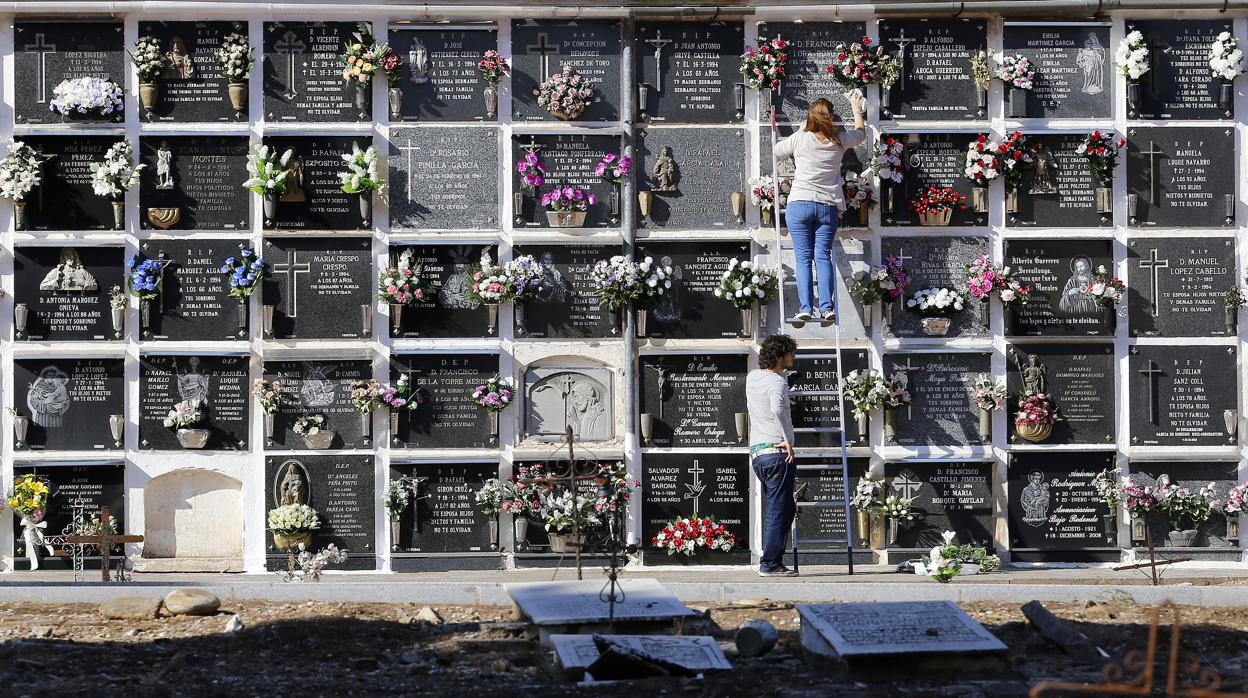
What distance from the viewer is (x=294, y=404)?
11.2m

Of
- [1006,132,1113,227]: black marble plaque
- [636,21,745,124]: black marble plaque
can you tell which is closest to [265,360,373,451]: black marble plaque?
[636,21,745,124]: black marble plaque

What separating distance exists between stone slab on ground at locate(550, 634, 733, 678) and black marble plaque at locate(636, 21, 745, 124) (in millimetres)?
5194

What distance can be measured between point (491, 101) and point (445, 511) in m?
3.18

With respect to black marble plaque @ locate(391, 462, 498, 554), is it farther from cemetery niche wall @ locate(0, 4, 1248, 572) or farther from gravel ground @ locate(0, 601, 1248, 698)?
gravel ground @ locate(0, 601, 1248, 698)

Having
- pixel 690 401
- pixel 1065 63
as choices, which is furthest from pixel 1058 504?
pixel 1065 63

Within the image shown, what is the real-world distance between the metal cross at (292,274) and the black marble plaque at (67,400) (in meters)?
1.37

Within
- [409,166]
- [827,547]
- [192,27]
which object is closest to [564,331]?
[409,166]

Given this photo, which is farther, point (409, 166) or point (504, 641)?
point (409, 166)

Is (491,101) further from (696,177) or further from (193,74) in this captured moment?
(193,74)

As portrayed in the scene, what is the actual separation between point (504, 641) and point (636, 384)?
12.2 ft

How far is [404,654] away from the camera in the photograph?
24.4ft

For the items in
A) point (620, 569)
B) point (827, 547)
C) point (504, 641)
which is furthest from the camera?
point (827, 547)

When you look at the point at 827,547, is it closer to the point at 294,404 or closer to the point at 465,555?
the point at 465,555

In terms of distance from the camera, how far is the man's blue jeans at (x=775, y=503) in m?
10.0
